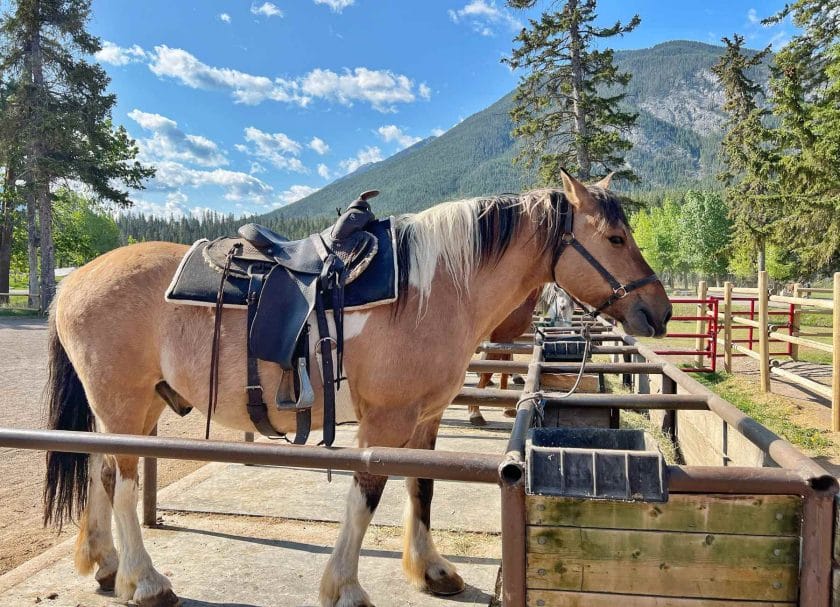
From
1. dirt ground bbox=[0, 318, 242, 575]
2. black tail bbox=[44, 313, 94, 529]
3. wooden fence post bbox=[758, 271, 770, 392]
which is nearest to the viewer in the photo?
black tail bbox=[44, 313, 94, 529]

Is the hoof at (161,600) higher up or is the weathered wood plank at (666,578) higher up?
the weathered wood plank at (666,578)

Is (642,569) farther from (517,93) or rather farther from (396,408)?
(517,93)

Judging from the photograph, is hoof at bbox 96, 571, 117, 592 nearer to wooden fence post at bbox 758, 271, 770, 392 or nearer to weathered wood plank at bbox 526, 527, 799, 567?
weathered wood plank at bbox 526, 527, 799, 567

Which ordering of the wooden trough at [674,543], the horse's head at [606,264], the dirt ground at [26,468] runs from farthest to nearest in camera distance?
the dirt ground at [26,468] → the horse's head at [606,264] → the wooden trough at [674,543]

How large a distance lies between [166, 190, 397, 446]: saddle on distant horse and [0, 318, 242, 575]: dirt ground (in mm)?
1770

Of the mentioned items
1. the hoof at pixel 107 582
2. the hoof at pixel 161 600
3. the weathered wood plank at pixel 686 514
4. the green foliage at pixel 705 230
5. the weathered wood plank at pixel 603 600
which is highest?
the green foliage at pixel 705 230

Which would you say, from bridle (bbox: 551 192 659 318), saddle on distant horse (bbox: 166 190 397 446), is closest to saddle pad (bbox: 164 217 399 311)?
saddle on distant horse (bbox: 166 190 397 446)

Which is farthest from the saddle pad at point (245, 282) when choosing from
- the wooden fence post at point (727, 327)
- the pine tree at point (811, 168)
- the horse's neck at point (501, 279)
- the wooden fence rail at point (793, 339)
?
the pine tree at point (811, 168)

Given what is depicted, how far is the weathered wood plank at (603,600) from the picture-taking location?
1511 mm

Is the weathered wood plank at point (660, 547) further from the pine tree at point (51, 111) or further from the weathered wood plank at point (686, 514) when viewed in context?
the pine tree at point (51, 111)

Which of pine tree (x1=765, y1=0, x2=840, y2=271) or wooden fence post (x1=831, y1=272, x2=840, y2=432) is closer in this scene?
wooden fence post (x1=831, y1=272, x2=840, y2=432)

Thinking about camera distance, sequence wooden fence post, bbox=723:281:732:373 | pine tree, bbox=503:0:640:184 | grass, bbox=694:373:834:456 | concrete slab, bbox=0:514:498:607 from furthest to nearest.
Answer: pine tree, bbox=503:0:640:184 < wooden fence post, bbox=723:281:732:373 < grass, bbox=694:373:834:456 < concrete slab, bbox=0:514:498:607

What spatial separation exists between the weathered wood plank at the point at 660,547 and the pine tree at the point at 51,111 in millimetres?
24639

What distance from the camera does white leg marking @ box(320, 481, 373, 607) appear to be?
2.32m
